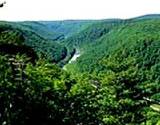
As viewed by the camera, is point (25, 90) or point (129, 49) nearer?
point (25, 90)

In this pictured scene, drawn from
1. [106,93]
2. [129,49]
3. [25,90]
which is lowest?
[129,49]

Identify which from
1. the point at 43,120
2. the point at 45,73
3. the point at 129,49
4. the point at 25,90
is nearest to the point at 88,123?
the point at 43,120

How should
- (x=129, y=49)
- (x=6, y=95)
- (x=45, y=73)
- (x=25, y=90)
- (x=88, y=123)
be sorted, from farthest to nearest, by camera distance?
(x=129, y=49) → (x=45, y=73) → (x=88, y=123) → (x=25, y=90) → (x=6, y=95)

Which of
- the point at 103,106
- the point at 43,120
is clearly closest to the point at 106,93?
the point at 103,106

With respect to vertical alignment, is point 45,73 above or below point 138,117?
above

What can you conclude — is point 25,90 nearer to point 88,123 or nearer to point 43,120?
point 43,120

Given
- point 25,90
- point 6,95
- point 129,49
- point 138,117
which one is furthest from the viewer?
point 129,49

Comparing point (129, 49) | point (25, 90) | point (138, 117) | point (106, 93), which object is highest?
point (25, 90)

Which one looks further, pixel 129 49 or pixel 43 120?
pixel 129 49

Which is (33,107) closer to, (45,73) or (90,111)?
(90,111)
